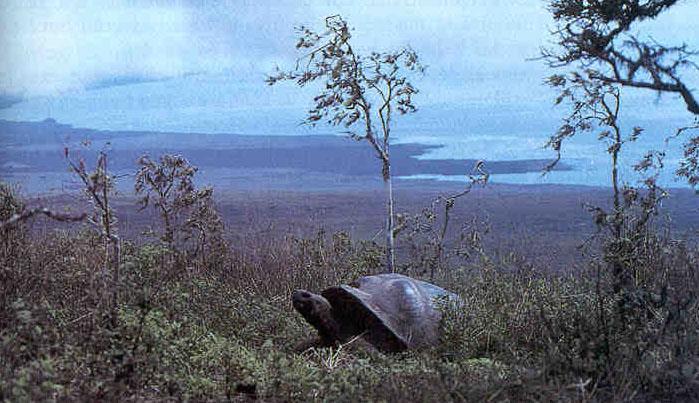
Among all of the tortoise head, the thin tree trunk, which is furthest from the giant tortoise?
the thin tree trunk

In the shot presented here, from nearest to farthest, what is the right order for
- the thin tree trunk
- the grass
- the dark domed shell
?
the grass, the dark domed shell, the thin tree trunk

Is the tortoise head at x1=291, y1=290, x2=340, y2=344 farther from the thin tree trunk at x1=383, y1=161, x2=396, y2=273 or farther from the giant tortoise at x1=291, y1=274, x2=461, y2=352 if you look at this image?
the thin tree trunk at x1=383, y1=161, x2=396, y2=273

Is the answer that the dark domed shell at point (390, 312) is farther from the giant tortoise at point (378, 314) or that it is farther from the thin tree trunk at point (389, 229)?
the thin tree trunk at point (389, 229)

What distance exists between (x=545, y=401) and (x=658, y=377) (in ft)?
2.91

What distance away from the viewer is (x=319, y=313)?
7.41 metres

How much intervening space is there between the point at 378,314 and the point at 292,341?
84 centimetres

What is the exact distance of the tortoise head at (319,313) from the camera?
24.3ft

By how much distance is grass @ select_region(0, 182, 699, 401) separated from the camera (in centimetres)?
502

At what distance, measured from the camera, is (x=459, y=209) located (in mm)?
15617

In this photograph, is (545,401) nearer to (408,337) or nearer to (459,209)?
(408,337)

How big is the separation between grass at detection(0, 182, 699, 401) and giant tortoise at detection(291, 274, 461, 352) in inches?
6.9

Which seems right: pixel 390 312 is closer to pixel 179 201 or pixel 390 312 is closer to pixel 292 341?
pixel 292 341

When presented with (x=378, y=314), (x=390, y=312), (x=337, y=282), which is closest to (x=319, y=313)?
(x=378, y=314)

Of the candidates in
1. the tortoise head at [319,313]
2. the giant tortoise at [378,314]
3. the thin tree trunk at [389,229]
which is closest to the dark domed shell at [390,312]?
the giant tortoise at [378,314]
